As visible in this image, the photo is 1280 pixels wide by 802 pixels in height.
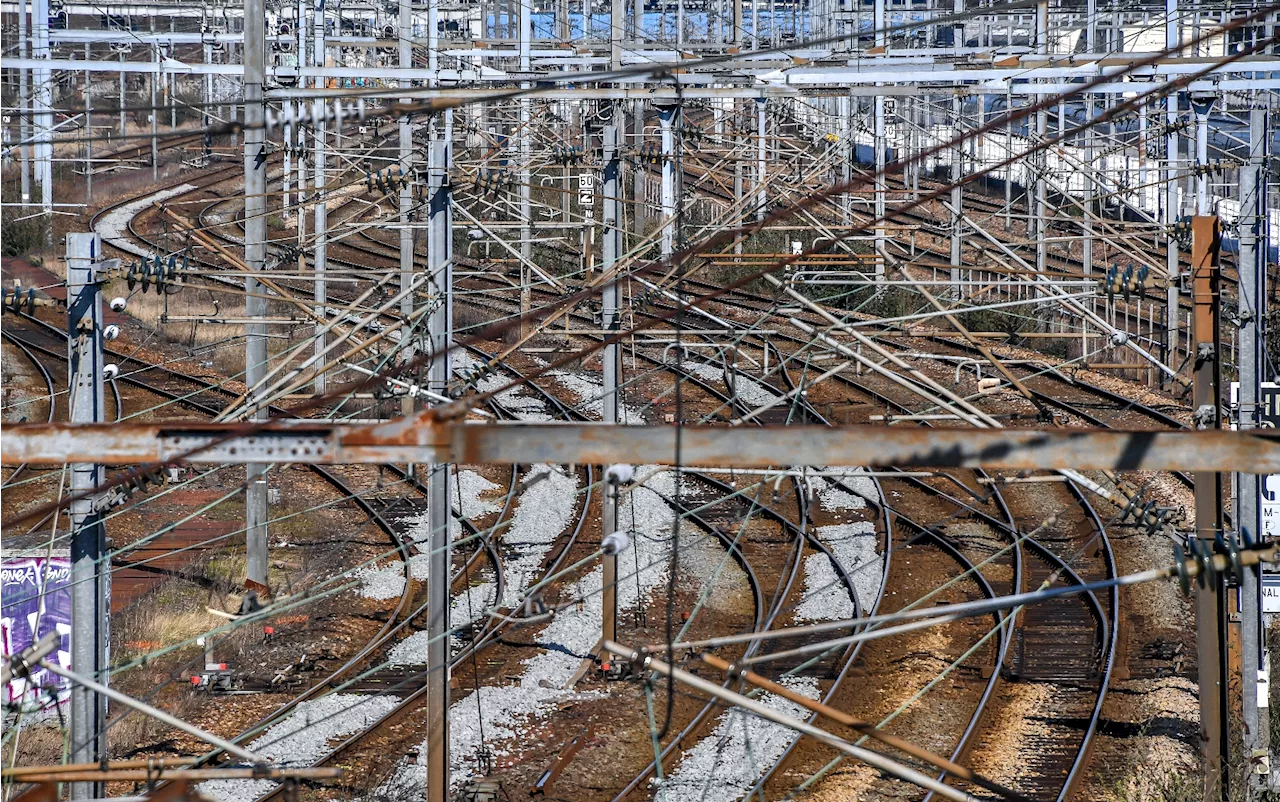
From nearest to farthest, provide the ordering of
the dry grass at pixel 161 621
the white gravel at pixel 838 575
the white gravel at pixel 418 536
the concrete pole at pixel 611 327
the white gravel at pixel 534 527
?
the concrete pole at pixel 611 327
the dry grass at pixel 161 621
the white gravel at pixel 838 575
the white gravel at pixel 418 536
the white gravel at pixel 534 527

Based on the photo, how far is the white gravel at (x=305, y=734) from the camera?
7930 millimetres

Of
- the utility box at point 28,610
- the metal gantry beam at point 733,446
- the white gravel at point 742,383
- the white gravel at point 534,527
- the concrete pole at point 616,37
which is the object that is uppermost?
the concrete pole at point 616,37

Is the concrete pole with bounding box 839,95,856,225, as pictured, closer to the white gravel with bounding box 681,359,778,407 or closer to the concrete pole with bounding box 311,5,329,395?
the white gravel with bounding box 681,359,778,407

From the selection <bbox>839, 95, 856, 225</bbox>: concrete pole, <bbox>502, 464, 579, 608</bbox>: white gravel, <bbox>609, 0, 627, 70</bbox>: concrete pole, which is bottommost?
<bbox>502, 464, 579, 608</bbox>: white gravel

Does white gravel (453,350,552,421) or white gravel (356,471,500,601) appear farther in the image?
white gravel (453,350,552,421)

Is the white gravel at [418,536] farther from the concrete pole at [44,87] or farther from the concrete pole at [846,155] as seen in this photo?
the concrete pole at [44,87]

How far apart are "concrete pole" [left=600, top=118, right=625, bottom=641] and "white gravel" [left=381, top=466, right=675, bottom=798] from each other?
264 mm

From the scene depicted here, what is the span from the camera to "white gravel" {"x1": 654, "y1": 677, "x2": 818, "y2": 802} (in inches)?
310

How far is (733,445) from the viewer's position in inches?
160

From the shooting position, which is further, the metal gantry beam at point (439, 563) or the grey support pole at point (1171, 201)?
the grey support pole at point (1171, 201)

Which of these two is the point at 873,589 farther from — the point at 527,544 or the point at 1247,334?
the point at 1247,334

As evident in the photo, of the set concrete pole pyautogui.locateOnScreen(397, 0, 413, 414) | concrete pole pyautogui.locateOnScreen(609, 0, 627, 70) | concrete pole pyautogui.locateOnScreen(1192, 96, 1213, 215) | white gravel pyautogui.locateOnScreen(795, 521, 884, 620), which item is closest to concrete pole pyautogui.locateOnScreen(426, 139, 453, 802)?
concrete pole pyautogui.locateOnScreen(397, 0, 413, 414)

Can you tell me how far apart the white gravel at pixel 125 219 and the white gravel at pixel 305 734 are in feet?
44.1

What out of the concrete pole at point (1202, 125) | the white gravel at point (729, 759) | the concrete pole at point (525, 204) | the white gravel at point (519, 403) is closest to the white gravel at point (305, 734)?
the white gravel at point (729, 759)
